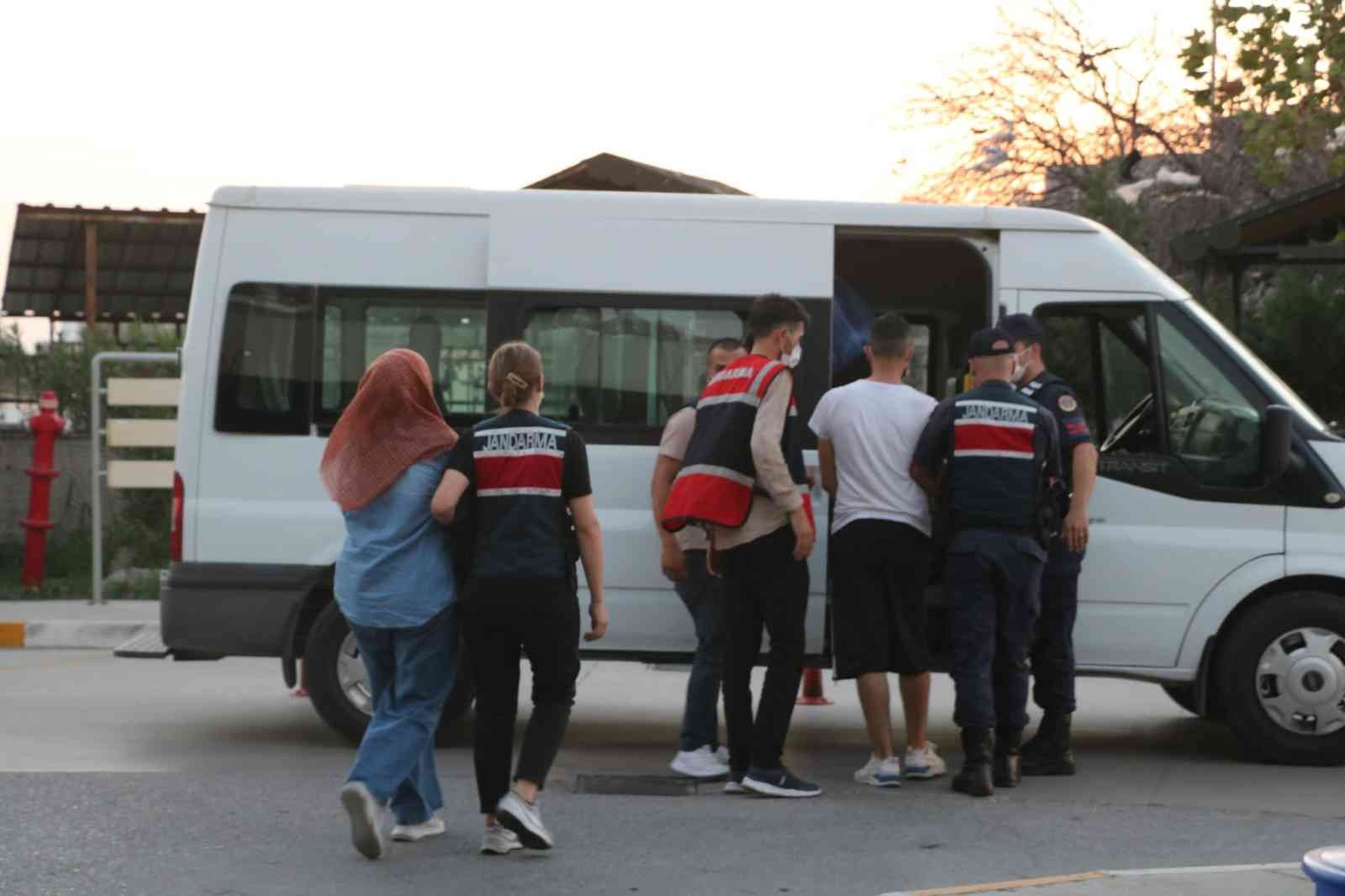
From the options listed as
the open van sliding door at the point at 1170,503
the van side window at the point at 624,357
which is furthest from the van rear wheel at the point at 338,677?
the open van sliding door at the point at 1170,503

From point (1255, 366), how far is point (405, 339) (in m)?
3.65

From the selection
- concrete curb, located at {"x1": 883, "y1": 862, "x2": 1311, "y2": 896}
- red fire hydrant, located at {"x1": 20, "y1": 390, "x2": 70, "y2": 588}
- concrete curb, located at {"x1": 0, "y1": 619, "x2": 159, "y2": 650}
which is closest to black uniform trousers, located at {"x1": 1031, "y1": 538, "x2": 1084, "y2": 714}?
concrete curb, located at {"x1": 883, "y1": 862, "x2": 1311, "y2": 896}

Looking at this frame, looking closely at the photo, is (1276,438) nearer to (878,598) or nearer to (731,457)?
(878,598)

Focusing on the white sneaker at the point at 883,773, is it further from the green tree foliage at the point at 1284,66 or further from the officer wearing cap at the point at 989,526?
the green tree foliage at the point at 1284,66

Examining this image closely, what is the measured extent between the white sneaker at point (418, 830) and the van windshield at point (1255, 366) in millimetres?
3956

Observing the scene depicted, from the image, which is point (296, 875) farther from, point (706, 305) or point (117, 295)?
point (117, 295)

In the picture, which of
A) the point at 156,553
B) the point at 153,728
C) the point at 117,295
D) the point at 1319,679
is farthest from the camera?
the point at 117,295

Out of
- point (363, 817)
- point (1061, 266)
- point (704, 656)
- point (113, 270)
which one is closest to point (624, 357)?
point (704, 656)

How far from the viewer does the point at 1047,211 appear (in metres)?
8.95

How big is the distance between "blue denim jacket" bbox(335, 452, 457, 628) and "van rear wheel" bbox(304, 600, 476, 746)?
199 cm

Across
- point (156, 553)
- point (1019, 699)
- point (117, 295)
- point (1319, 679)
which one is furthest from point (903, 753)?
point (117, 295)

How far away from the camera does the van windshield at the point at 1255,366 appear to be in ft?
28.5

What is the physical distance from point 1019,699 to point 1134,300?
188cm

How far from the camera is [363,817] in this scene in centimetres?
647
